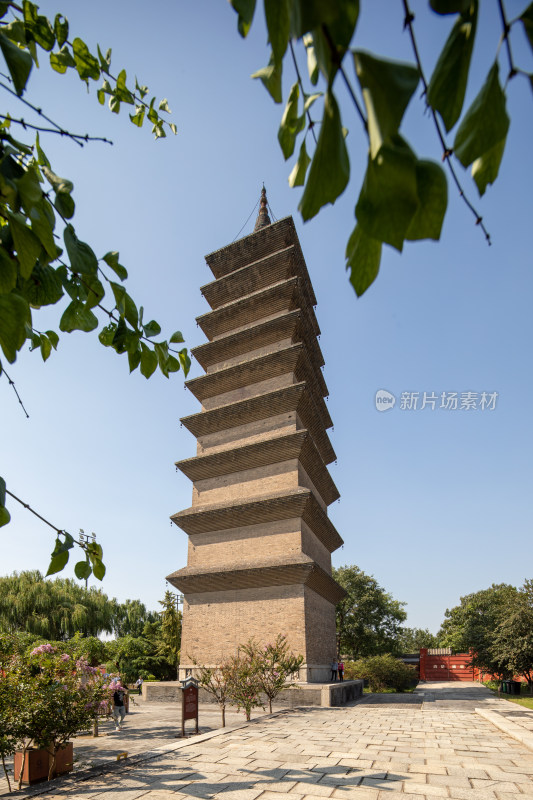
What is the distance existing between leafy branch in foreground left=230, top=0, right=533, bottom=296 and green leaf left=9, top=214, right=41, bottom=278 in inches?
30.5

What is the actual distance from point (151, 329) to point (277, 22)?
1.75 meters

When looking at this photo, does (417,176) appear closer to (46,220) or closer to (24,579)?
(46,220)

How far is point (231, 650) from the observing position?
16.5 meters

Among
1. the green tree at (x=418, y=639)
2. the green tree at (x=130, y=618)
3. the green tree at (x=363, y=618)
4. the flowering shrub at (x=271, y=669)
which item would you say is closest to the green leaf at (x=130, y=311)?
the flowering shrub at (x=271, y=669)

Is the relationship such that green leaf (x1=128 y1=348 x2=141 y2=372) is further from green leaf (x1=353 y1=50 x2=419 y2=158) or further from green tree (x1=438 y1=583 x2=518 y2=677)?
green tree (x1=438 y1=583 x2=518 y2=677)

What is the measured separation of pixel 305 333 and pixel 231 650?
43.0 ft

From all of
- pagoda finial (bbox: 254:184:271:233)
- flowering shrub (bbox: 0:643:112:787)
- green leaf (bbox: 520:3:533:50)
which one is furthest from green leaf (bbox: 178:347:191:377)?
pagoda finial (bbox: 254:184:271:233)

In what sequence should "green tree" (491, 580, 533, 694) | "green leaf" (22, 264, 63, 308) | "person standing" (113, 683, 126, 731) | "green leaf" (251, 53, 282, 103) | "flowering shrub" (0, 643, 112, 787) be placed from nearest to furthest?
"green leaf" (251, 53, 282, 103)
"green leaf" (22, 264, 63, 308)
"flowering shrub" (0, 643, 112, 787)
"person standing" (113, 683, 126, 731)
"green tree" (491, 580, 533, 694)

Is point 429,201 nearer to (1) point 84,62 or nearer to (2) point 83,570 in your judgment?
(2) point 83,570

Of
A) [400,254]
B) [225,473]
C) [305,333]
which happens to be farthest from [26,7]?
[305,333]

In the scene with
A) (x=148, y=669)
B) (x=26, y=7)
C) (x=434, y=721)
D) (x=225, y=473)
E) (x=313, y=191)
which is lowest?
(x=148, y=669)

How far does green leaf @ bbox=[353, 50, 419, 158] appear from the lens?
1.95ft

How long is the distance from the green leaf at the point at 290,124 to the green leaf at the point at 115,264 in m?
1.02

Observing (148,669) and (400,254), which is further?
(148,669)
